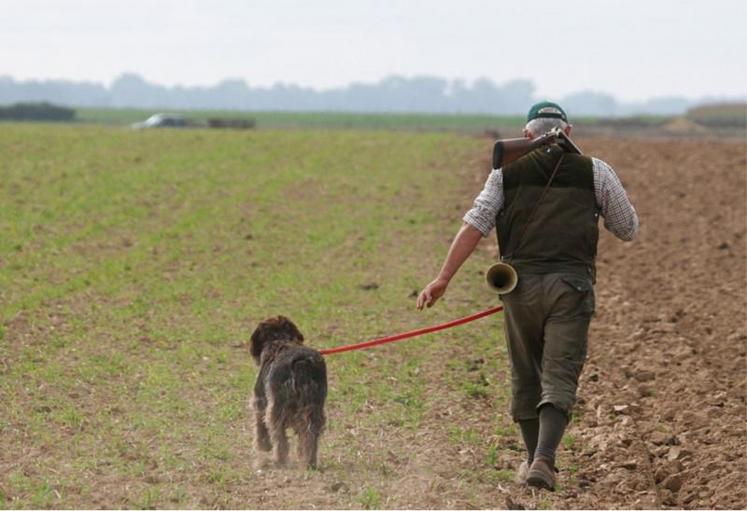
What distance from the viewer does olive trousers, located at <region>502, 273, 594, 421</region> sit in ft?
23.7

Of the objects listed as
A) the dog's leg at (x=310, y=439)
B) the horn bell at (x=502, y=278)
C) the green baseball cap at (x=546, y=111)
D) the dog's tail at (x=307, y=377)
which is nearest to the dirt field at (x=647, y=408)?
the dog's leg at (x=310, y=439)

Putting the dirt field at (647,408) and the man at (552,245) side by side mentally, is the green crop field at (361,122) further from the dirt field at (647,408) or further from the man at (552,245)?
the man at (552,245)

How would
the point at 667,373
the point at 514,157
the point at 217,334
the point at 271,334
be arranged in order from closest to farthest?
the point at 514,157 < the point at 271,334 < the point at 667,373 < the point at 217,334

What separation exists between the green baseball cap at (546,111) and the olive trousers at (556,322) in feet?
3.30

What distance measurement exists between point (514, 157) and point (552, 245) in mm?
585

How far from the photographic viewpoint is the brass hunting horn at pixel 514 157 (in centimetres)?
716

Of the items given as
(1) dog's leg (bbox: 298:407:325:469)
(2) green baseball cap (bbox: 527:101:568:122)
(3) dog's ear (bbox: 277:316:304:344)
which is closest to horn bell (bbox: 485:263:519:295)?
(2) green baseball cap (bbox: 527:101:568:122)

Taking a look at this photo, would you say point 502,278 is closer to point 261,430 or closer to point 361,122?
point 261,430

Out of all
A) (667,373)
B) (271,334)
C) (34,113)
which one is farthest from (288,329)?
(34,113)

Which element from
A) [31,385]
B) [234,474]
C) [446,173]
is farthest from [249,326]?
[446,173]

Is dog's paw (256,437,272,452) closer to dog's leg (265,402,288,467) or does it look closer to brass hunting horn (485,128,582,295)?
dog's leg (265,402,288,467)

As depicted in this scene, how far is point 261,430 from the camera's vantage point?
811 cm

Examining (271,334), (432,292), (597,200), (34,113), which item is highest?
(597,200)

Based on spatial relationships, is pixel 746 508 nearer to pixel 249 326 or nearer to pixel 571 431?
pixel 571 431
